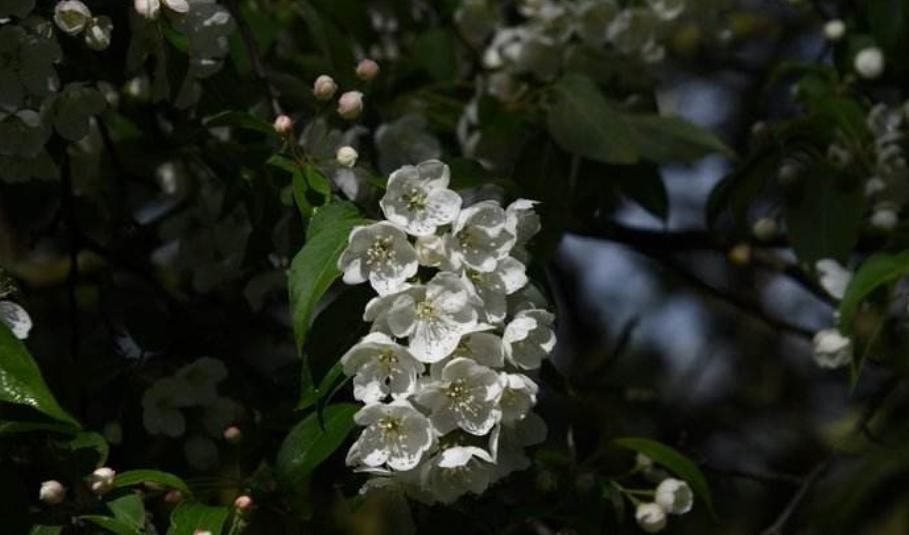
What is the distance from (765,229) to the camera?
3711 millimetres

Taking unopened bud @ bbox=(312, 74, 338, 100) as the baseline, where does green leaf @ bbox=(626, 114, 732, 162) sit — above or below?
below

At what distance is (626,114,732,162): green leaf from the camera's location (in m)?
3.40

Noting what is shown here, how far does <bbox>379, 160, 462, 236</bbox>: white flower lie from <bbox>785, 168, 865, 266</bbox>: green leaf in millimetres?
1252

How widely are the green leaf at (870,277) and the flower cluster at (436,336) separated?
0.68 meters

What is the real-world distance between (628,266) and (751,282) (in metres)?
0.51

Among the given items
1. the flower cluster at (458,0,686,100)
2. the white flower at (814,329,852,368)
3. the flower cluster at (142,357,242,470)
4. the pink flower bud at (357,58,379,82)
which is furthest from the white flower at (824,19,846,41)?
the flower cluster at (142,357,242,470)

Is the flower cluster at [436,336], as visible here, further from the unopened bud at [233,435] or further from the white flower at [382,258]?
the unopened bud at [233,435]

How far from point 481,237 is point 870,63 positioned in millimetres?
1664

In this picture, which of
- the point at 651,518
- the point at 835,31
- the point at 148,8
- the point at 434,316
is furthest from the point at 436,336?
the point at 835,31

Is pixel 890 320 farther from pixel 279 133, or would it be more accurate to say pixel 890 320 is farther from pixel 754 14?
pixel 754 14

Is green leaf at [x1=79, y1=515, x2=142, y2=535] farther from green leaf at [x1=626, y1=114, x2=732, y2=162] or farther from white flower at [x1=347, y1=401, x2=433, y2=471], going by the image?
green leaf at [x1=626, y1=114, x2=732, y2=162]

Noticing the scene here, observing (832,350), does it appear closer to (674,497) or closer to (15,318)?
(674,497)

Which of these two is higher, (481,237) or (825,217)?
(481,237)

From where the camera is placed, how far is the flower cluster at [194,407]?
9.29ft
